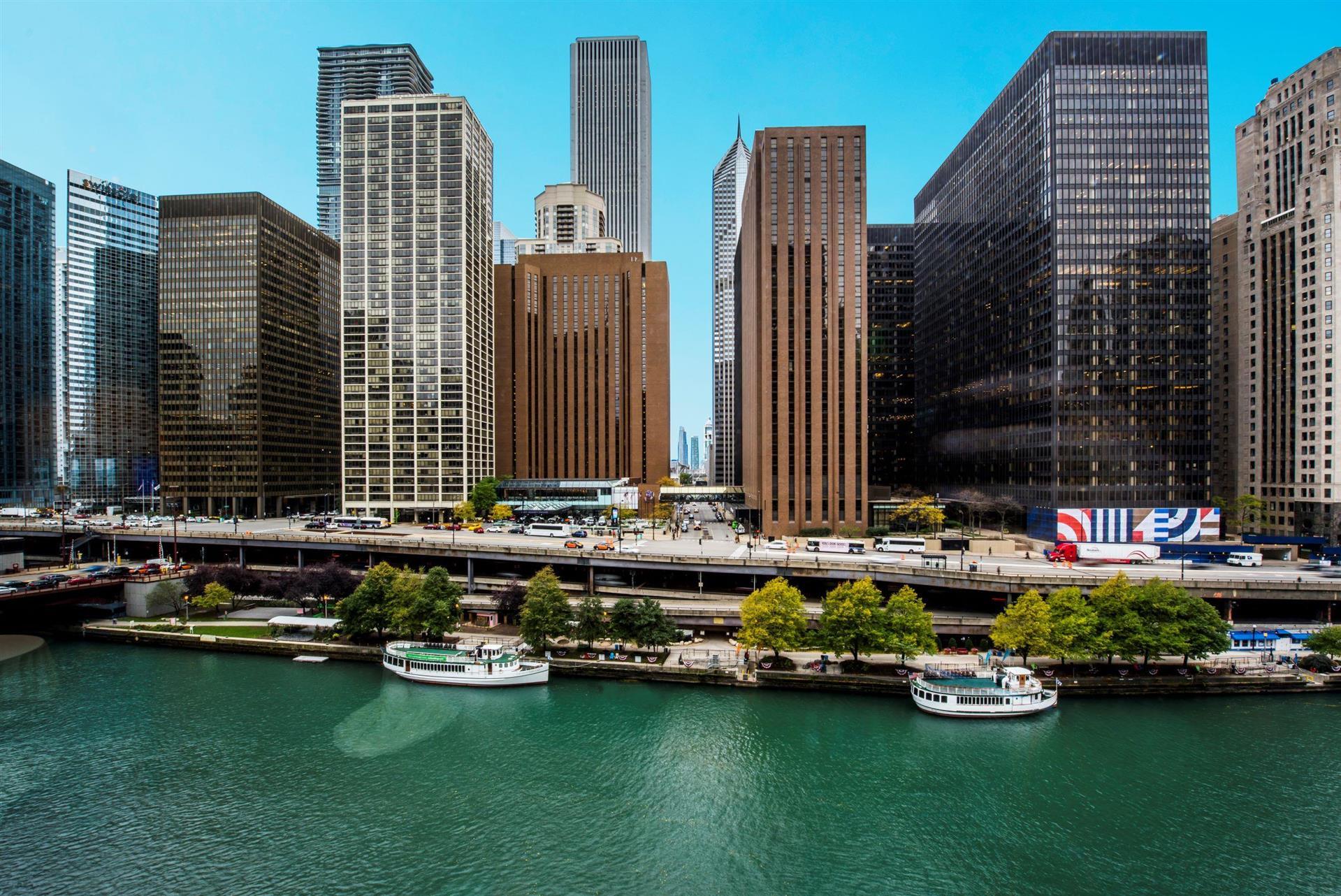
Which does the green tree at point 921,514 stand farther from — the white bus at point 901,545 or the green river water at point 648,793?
the green river water at point 648,793

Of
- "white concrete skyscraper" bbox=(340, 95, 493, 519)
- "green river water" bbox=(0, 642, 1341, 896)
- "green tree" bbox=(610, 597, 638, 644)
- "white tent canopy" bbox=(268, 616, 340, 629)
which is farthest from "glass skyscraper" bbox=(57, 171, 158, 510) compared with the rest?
"green tree" bbox=(610, 597, 638, 644)

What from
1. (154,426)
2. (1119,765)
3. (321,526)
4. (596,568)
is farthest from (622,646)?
(154,426)

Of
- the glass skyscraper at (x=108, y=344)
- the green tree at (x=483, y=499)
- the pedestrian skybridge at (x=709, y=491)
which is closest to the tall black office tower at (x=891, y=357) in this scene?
the pedestrian skybridge at (x=709, y=491)

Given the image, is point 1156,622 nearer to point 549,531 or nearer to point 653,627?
point 653,627

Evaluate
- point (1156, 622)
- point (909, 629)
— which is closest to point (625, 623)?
point (909, 629)

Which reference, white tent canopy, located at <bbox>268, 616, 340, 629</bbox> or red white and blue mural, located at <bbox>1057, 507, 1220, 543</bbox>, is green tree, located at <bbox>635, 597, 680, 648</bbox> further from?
red white and blue mural, located at <bbox>1057, 507, 1220, 543</bbox>
